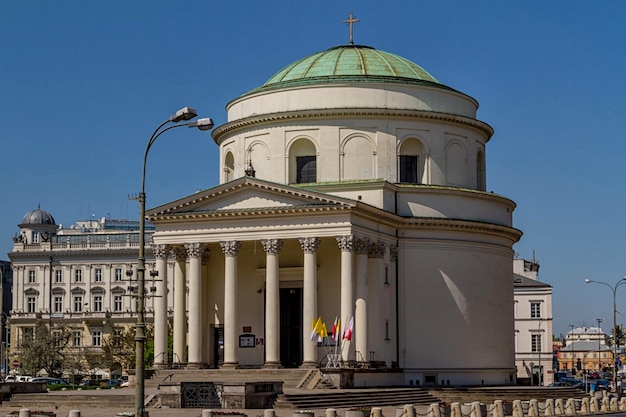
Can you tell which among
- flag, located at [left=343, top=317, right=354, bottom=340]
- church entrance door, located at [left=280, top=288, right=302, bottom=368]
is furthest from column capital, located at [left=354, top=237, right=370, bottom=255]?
church entrance door, located at [left=280, top=288, right=302, bottom=368]

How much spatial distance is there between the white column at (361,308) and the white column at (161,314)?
438 inches

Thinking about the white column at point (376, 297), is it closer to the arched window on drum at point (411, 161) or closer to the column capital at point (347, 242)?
the column capital at point (347, 242)

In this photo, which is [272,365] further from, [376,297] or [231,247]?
[376,297]

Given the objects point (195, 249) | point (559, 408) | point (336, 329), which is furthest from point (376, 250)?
point (559, 408)

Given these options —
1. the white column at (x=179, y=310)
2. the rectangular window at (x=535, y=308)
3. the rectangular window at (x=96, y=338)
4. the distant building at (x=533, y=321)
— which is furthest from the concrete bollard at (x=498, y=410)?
the rectangular window at (x=96, y=338)

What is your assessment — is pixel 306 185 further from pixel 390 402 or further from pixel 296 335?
pixel 390 402

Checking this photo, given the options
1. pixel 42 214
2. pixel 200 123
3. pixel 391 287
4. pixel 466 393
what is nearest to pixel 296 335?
pixel 391 287

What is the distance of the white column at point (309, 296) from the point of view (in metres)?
63.7

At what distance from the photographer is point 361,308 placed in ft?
212

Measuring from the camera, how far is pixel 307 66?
249ft

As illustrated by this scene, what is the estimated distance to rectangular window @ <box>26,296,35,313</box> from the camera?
448ft

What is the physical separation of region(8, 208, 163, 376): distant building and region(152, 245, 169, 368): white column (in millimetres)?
59883

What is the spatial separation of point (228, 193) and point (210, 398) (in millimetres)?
15124

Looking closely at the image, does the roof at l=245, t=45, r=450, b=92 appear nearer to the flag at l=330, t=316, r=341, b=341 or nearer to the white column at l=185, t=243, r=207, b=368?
the white column at l=185, t=243, r=207, b=368
